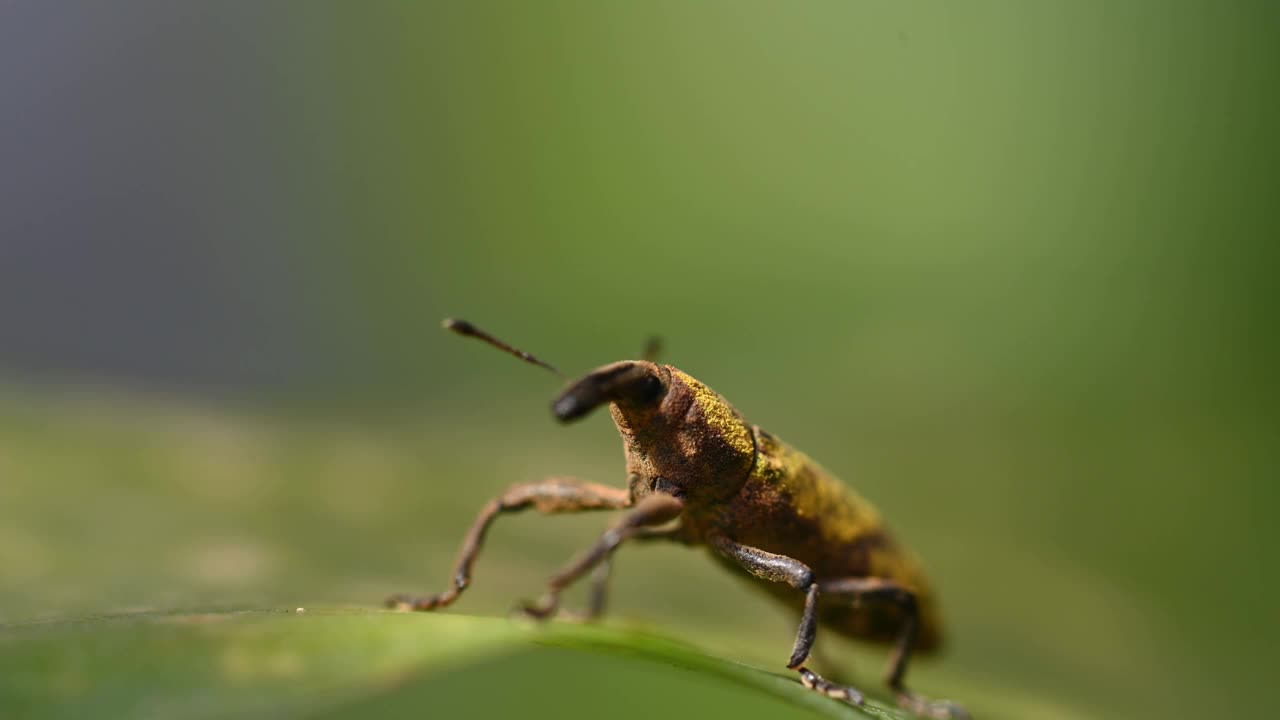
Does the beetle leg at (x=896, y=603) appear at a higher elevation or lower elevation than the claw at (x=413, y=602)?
higher

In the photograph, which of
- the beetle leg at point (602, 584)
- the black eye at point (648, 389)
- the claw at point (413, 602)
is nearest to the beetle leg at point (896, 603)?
the beetle leg at point (602, 584)

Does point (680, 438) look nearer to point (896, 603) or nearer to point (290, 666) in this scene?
point (896, 603)

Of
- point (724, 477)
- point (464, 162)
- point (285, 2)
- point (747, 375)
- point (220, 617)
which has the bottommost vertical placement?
point (220, 617)

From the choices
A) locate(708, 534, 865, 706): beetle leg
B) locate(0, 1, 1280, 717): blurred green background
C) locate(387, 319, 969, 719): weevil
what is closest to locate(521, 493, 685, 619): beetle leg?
locate(387, 319, 969, 719): weevil

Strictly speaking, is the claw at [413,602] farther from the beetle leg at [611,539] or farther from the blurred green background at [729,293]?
the blurred green background at [729,293]

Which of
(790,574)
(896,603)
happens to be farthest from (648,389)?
(896,603)

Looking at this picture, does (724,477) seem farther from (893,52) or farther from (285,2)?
(285,2)

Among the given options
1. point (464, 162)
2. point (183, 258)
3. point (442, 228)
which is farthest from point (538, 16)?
point (183, 258)

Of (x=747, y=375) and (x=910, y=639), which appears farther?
(x=747, y=375)
